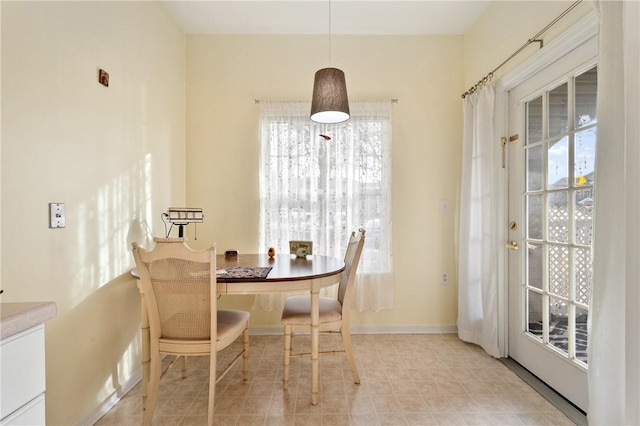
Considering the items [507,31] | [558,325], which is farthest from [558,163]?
[507,31]

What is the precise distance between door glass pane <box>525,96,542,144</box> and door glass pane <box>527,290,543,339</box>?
1.11 meters

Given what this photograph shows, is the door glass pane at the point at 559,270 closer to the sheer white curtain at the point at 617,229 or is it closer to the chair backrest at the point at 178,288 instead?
→ the sheer white curtain at the point at 617,229

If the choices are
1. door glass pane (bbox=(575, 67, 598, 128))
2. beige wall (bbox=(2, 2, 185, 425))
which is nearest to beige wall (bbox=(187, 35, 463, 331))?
beige wall (bbox=(2, 2, 185, 425))

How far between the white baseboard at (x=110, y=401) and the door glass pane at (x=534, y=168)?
312 centimetres

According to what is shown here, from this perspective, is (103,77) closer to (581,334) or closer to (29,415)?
(29,415)

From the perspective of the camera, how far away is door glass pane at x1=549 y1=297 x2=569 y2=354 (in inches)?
76.4

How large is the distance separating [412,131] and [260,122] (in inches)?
58.8

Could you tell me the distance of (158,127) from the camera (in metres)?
2.56

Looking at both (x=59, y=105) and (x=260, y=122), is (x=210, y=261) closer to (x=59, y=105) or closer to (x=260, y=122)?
(x=59, y=105)

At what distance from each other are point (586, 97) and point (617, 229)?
900mm

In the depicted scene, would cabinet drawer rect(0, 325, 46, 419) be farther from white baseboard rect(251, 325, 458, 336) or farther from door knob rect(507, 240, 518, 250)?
door knob rect(507, 240, 518, 250)

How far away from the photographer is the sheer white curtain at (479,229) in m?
2.54

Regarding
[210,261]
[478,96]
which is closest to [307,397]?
[210,261]

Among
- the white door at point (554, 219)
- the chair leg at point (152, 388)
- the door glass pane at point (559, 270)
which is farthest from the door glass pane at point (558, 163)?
the chair leg at point (152, 388)
